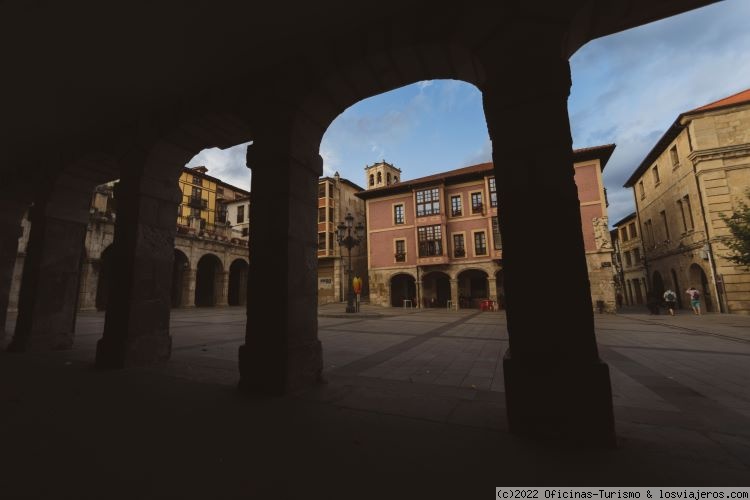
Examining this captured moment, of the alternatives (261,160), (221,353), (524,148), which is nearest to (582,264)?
(524,148)

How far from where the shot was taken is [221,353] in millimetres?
5586

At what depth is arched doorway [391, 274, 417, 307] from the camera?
91.8ft

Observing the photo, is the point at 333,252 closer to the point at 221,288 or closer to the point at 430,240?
the point at 221,288

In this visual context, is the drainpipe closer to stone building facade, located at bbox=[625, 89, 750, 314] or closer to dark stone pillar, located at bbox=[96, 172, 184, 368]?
stone building facade, located at bbox=[625, 89, 750, 314]

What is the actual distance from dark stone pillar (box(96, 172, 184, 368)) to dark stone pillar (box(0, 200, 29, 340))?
457 cm

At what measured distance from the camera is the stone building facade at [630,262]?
1088 inches

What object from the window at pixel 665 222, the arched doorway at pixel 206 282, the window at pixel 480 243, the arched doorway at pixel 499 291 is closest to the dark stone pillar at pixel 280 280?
the arched doorway at pixel 499 291

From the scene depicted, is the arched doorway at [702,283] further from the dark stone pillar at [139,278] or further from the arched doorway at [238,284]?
the arched doorway at [238,284]

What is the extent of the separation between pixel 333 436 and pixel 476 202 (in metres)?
23.4

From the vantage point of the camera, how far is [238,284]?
31438 mm

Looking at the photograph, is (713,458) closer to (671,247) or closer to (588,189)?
(588,189)

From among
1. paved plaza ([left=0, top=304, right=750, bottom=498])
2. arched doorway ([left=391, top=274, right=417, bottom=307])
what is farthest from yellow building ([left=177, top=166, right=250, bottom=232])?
paved plaza ([left=0, top=304, right=750, bottom=498])

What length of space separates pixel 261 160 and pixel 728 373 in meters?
6.75

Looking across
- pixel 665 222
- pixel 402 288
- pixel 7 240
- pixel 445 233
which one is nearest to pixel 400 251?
pixel 445 233
